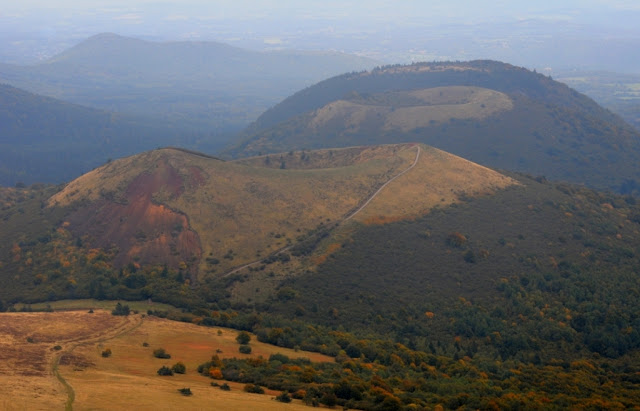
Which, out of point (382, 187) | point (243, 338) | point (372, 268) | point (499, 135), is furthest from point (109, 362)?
point (499, 135)

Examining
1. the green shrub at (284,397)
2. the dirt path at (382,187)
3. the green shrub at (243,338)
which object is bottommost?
the green shrub at (243,338)

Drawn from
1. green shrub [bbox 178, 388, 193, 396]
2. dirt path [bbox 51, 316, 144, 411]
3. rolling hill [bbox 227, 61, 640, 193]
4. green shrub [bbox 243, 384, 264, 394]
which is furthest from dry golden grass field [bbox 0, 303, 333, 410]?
rolling hill [bbox 227, 61, 640, 193]

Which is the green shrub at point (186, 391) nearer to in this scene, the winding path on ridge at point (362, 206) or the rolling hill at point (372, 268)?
the rolling hill at point (372, 268)

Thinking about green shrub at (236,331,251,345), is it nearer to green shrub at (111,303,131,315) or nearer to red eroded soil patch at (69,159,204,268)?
green shrub at (111,303,131,315)

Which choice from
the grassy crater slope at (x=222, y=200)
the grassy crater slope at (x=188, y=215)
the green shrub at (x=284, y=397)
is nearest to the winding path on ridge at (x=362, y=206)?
the grassy crater slope at (x=188, y=215)

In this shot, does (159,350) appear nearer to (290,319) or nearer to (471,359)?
(290,319)

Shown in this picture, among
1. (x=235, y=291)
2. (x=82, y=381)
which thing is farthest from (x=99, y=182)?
(x=82, y=381)

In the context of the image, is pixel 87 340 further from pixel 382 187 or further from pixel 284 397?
pixel 382 187

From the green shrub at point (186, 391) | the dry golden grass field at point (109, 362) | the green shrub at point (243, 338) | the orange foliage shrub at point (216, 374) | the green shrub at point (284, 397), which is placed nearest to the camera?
the dry golden grass field at point (109, 362)
